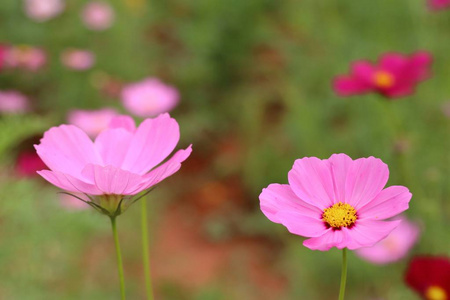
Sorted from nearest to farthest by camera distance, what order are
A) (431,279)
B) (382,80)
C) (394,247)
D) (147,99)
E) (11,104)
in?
(431,279)
(382,80)
(394,247)
(147,99)
(11,104)

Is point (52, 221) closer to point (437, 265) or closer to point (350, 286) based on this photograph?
point (437, 265)

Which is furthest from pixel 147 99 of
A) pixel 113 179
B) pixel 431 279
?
pixel 113 179

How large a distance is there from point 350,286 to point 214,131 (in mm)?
880

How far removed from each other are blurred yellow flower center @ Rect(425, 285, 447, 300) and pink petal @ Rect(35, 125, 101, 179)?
44 centimetres

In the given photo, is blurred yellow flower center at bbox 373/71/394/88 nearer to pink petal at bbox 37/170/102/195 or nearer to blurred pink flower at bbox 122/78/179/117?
blurred pink flower at bbox 122/78/179/117

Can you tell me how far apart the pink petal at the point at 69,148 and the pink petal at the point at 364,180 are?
0.17 m

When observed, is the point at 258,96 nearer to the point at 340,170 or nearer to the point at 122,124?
the point at 122,124

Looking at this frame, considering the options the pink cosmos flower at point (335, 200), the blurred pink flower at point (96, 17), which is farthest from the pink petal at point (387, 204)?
the blurred pink flower at point (96, 17)

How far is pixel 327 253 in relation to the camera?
161 cm

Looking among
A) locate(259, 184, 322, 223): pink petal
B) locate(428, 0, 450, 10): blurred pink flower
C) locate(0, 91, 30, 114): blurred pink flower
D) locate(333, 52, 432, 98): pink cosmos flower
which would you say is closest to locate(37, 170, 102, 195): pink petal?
locate(259, 184, 322, 223): pink petal

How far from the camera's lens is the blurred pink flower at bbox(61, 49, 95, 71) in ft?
7.11

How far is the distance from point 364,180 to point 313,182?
3cm

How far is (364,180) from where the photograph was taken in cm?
39

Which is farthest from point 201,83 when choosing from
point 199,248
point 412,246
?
point 412,246
